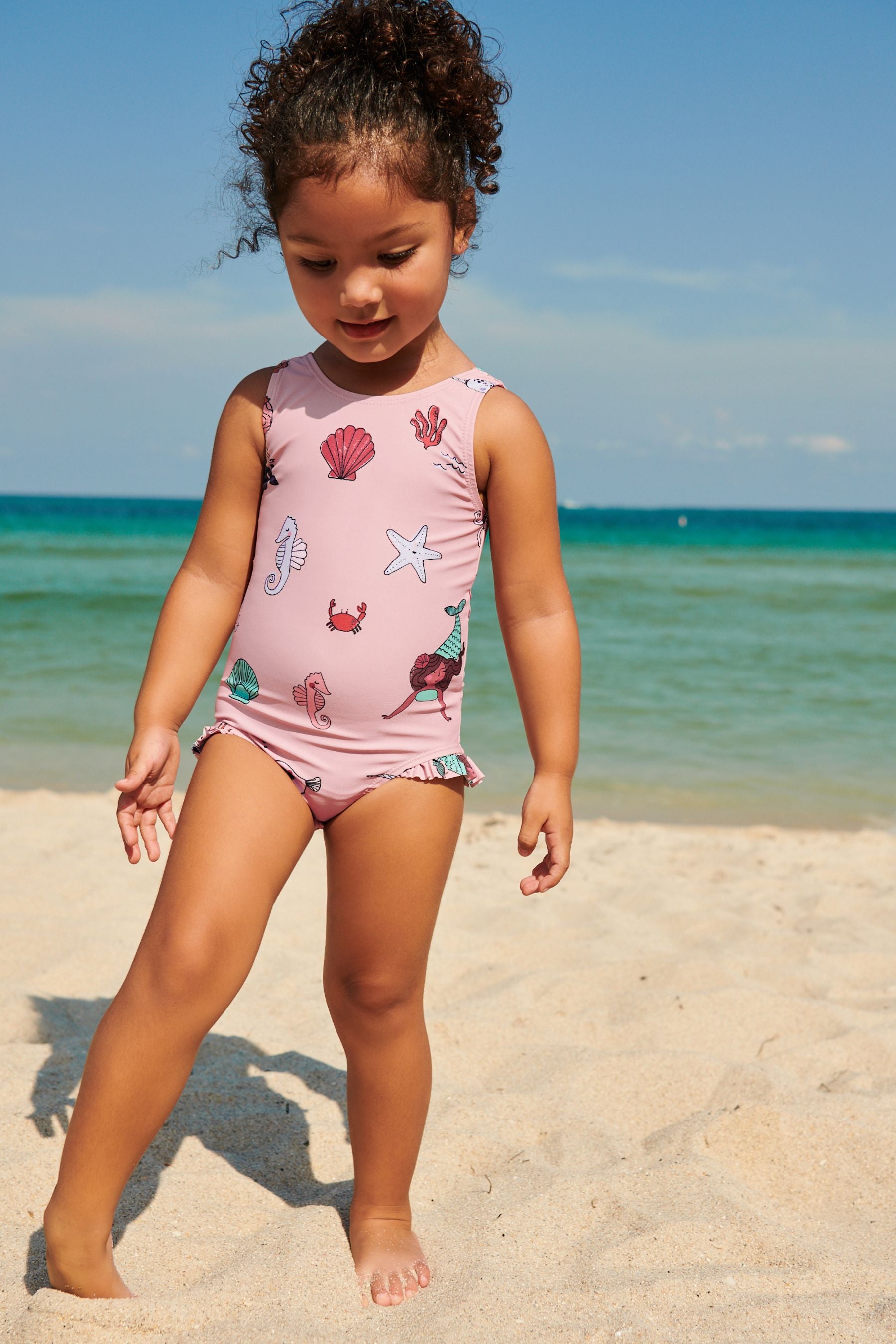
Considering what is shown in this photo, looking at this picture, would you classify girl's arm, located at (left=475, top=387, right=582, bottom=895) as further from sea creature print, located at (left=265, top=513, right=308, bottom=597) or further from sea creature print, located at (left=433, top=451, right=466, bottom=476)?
sea creature print, located at (left=265, top=513, right=308, bottom=597)

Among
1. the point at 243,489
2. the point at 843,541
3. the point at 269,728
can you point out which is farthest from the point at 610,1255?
the point at 843,541

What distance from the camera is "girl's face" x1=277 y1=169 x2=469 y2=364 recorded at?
1.66 meters

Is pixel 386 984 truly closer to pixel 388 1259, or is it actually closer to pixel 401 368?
pixel 388 1259

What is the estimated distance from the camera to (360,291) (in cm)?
167

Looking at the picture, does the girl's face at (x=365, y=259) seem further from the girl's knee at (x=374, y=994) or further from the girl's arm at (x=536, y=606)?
the girl's knee at (x=374, y=994)

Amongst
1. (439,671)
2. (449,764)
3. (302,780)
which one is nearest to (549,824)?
(449,764)

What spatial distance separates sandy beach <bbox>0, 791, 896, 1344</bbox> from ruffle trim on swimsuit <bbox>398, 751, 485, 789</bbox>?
79 cm

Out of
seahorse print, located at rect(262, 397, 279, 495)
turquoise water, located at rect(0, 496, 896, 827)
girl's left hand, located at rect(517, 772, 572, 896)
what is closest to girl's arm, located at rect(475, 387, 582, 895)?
girl's left hand, located at rect(517, 772, 572, 896)

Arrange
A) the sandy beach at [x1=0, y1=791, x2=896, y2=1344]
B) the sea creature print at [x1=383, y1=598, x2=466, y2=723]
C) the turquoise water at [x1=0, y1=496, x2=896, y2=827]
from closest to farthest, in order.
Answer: the sandy beach at [x1=0, y1=791, x2=896, y2=1344] → the sea creature print at [x1=383, y1=598, x2=466, y2=723] → the turquoise water at [x1=0, y1=496, x2=896, y2=827]

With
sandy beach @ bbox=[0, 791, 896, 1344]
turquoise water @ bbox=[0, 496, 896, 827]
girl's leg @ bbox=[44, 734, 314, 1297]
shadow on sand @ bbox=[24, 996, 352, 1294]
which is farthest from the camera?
turquoise water @ bbox=[0, 496, 896, 827]

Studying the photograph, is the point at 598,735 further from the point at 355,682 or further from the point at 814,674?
the point at 355,682

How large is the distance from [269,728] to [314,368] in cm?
61

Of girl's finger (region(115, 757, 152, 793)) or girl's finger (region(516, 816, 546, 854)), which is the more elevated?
girl's finger (region(115, 757, 152, 793))

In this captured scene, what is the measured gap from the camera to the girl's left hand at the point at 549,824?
1821 mm
